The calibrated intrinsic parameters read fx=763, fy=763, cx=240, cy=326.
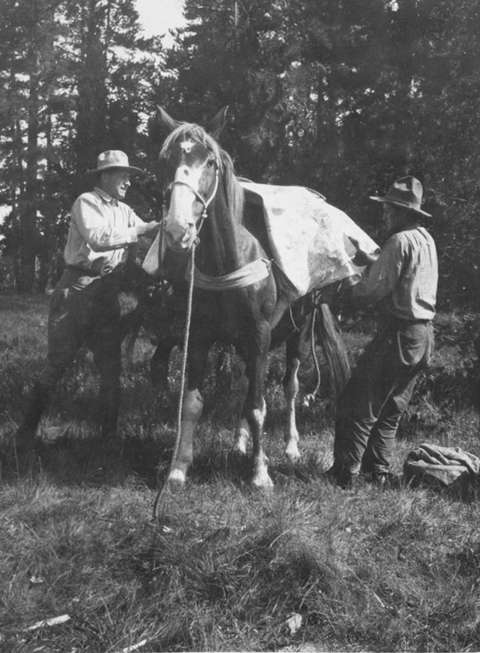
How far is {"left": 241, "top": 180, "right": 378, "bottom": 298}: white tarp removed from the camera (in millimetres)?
6164

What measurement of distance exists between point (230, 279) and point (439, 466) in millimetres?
2216

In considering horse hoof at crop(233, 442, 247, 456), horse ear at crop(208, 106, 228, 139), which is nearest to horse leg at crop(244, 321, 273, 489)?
horse hoof at crop(233, 442, 247, 456)

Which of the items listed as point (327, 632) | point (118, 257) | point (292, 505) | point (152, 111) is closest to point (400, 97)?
point (152, 111)

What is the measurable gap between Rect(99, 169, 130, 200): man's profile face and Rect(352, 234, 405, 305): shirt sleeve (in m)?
2.23

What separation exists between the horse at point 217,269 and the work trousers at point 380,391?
26.4 inches

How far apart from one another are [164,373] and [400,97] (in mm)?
4036

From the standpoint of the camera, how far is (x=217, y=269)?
5.75 metres

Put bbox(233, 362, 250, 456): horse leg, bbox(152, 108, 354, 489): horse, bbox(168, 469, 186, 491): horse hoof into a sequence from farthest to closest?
1. bbox(233, 362, 250, 456): horse leg
2. bbox(168, 469, 186, 491): horse hoof
3. bbox(152, 108, 354, 489): horse

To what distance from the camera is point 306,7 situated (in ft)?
28.6

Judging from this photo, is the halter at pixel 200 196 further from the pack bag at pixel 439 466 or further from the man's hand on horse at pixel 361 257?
the pack bag at pixel 439 466

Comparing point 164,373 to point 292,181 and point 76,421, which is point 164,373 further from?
point 292,181


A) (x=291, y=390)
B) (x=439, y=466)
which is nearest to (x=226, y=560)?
(x=439, y=466)

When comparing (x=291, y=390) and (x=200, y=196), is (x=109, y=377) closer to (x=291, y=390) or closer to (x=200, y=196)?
(x=291, y=390)

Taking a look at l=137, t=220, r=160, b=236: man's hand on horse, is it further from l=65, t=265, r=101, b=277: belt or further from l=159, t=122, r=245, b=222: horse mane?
l=159, t=122, r=245, b=222: horse mane
